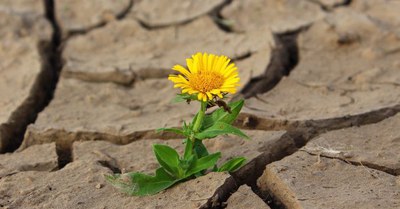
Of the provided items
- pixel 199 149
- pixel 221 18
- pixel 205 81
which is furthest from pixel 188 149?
pixel 221 18

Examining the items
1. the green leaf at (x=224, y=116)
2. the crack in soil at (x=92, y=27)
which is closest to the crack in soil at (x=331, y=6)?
the crack in soil at (x=92, y=27)

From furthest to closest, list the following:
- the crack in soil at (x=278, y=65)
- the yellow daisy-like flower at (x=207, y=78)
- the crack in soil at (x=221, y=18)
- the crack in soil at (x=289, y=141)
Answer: the crack in soil at (x=221, y=18)
the crack in soil at (x=278, y=65)
the crack in soil at (x=289, y=141)
the yellow daisy-like flower at (x=207, y=78)

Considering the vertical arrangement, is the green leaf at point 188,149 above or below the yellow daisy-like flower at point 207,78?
below

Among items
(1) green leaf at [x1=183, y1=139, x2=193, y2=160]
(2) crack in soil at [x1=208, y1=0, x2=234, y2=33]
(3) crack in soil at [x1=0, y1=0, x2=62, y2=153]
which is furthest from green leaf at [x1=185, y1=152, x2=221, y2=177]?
(2) crack in soil at [x1=208, y1=0, x2=234, y2=33]

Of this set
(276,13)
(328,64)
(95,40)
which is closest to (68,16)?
(95,40)

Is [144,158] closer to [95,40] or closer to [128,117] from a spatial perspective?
[128,117]

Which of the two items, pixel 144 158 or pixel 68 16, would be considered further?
pixel 68 16

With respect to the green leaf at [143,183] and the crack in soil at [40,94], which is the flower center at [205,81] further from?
the crack in soil at [40,94]
